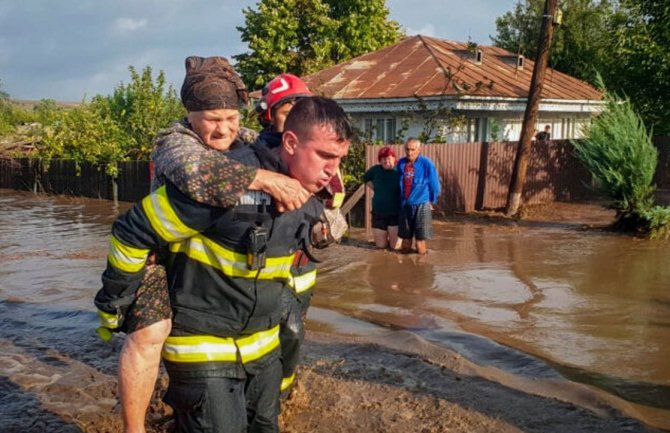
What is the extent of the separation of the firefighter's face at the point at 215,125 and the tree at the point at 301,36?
30107mm

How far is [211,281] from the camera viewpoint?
2.67 m

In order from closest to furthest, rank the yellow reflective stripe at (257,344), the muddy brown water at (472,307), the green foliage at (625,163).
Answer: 1. the yellow reflective stripe at (257,344)
2. the muddy brown water at (472,307)
3. the green foliage at (625,163)

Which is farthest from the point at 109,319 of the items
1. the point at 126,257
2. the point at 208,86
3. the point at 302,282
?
the point at 302,282

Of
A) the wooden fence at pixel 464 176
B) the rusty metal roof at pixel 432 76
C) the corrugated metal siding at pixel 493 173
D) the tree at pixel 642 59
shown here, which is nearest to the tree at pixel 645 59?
the tree at pixel 642 59

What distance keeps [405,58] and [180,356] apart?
24.1 m

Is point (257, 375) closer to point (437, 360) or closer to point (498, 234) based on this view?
point (437, 360)

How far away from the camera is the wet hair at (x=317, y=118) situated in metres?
2.64

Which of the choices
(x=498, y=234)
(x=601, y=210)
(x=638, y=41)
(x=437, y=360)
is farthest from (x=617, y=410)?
(x=638, y=41)

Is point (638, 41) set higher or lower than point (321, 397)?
higher

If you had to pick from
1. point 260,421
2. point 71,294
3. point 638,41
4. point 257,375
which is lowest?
point 71,294

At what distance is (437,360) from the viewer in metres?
5.77

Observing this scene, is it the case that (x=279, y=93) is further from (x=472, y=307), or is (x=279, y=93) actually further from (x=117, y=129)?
(x=117, y=129)

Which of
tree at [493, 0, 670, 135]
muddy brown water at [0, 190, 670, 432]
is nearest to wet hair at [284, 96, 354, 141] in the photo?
muddy brown water at [0, 190, 670, 432]

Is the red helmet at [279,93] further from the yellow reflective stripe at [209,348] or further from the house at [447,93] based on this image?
the house at [447,93]
